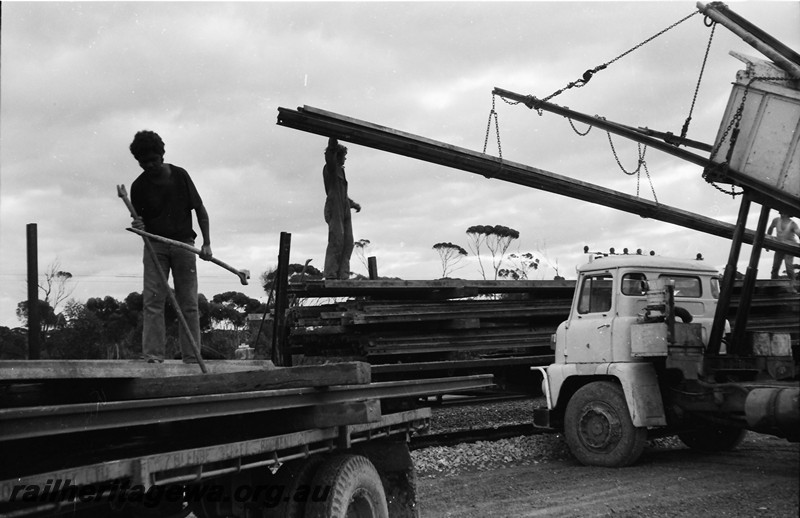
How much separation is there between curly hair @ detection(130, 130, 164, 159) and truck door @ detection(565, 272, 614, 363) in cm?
656

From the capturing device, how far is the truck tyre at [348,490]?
165 inches

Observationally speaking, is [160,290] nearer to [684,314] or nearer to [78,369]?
[78,369]

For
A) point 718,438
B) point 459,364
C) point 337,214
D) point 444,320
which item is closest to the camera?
point 337,214

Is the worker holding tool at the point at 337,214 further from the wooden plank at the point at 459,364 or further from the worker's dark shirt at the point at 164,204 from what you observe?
the worker's dark shirt at the point at 164,204

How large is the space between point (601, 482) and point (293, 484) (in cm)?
590

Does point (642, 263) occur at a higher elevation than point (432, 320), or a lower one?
A: higher

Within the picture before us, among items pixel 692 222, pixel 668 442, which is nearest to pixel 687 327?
pixel 668 442

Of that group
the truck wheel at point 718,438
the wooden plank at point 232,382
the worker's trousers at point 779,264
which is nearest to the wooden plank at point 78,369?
the wooden plank at point 232,382

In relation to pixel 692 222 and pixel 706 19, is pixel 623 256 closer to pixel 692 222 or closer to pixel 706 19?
pixel 706 19

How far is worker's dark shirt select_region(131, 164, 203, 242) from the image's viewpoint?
5.75m

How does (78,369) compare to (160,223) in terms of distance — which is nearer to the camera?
(78,369)

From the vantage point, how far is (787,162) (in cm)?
950

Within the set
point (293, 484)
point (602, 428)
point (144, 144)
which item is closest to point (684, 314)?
point (602, 428)

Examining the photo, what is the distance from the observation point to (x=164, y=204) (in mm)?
5766
